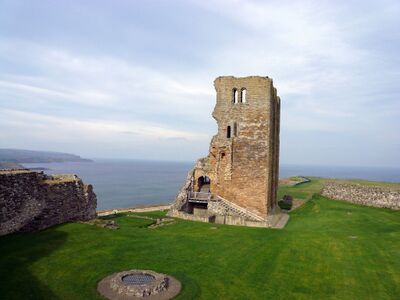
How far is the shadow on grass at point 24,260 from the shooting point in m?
12.6

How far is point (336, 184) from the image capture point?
4441cm

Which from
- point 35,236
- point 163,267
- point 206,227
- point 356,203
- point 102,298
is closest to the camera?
point 102,298

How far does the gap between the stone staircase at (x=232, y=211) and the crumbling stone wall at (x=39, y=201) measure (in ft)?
35.6

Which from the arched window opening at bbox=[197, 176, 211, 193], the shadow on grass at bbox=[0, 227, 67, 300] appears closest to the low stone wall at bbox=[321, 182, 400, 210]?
the arched window opening at bbox=[197, 176, 211, 193]

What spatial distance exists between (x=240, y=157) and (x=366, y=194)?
15051mm

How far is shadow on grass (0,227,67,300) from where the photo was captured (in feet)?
41.4

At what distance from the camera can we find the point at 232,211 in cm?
3084

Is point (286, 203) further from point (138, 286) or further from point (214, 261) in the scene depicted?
point (138, 286)

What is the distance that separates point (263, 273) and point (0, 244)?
11605 millimetres

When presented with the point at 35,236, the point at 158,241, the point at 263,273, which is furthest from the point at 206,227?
the point at 35,236

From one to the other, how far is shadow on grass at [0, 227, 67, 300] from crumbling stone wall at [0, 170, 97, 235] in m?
0.72

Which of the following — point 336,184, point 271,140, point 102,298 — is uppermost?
point 271,140

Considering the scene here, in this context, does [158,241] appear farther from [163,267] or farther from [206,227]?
[206,227]

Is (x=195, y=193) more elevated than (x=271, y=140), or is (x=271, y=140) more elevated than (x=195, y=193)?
(x=271, y=140)
